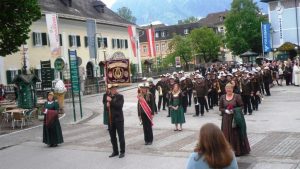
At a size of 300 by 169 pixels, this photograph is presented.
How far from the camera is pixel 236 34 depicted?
247ft

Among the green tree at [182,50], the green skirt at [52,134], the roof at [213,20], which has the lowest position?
the green skirt at [52,134]

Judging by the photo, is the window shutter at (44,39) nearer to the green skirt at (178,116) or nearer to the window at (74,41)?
the window at (74,41)

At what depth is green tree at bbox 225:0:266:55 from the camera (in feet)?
244

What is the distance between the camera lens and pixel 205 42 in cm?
8069

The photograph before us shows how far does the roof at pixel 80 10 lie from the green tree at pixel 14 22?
20.6m

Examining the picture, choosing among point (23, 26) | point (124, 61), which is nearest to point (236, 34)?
point (23, 26)

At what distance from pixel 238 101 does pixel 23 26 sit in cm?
1660

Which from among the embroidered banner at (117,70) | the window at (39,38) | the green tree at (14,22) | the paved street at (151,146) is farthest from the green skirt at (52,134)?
the window at (39,38)

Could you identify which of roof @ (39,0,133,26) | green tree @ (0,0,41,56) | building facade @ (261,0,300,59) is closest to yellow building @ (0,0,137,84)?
roof @ (39,0,133,26)

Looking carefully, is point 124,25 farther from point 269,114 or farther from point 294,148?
point 294,148

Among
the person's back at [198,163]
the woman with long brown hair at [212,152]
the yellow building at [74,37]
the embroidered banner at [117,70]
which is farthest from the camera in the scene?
the yellow building at [74,37]

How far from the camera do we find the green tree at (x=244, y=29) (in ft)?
244

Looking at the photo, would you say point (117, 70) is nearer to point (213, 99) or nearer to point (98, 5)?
point (213, 99)

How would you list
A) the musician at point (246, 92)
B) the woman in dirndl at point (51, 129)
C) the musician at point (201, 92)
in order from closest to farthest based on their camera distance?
the woman in dirndl at point (51, 129)
the musician at point (246, 92)
the musician at point (201, 92)
